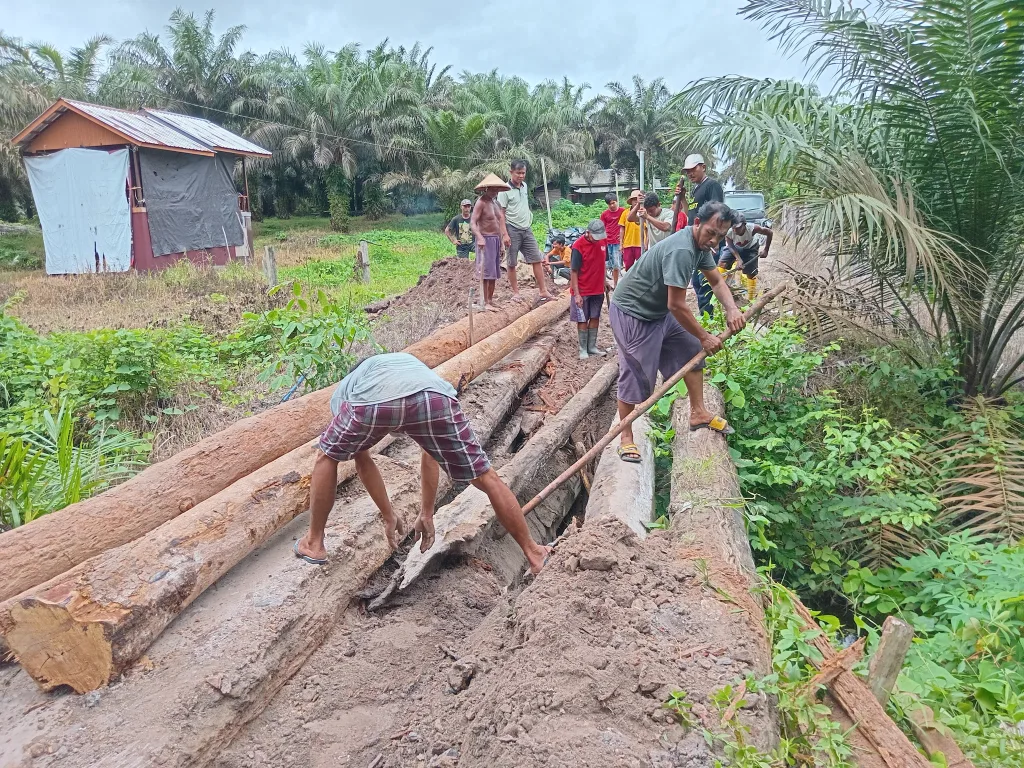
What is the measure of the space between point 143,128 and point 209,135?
258cm

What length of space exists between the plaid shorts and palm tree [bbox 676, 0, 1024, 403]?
10.1 ft

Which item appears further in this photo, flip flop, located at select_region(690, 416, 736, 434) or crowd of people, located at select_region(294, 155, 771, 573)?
flip flop, located at select_region(690, 416, 736, 434)

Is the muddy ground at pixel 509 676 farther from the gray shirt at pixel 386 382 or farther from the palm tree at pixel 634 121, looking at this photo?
the palm tree at pixel 634 121

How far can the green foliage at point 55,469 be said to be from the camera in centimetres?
359

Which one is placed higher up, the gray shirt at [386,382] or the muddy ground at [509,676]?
the gray shirt at [386,382]

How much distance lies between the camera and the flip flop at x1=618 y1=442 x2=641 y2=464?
4477 millimetres

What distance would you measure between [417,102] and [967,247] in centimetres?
2675

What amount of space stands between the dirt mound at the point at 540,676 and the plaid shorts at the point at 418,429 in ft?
2.12

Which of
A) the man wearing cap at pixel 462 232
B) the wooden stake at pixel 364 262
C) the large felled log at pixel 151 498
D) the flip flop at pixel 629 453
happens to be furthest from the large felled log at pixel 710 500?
the wooden stake at pixel 364 262

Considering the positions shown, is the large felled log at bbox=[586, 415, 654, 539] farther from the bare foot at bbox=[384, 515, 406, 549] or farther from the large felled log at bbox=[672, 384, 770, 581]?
the bare foot at bbox=[384, 515, 406, 549]

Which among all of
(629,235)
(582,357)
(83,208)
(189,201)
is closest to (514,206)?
(629,235)

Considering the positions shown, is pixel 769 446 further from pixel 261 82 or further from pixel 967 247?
pixel 261 82

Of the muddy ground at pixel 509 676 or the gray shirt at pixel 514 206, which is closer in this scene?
the muddy ground at pixel 509 676

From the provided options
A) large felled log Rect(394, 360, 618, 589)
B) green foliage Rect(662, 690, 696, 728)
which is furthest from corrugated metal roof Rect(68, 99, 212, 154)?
green foliage Rect(662, 690, 696, 728)
